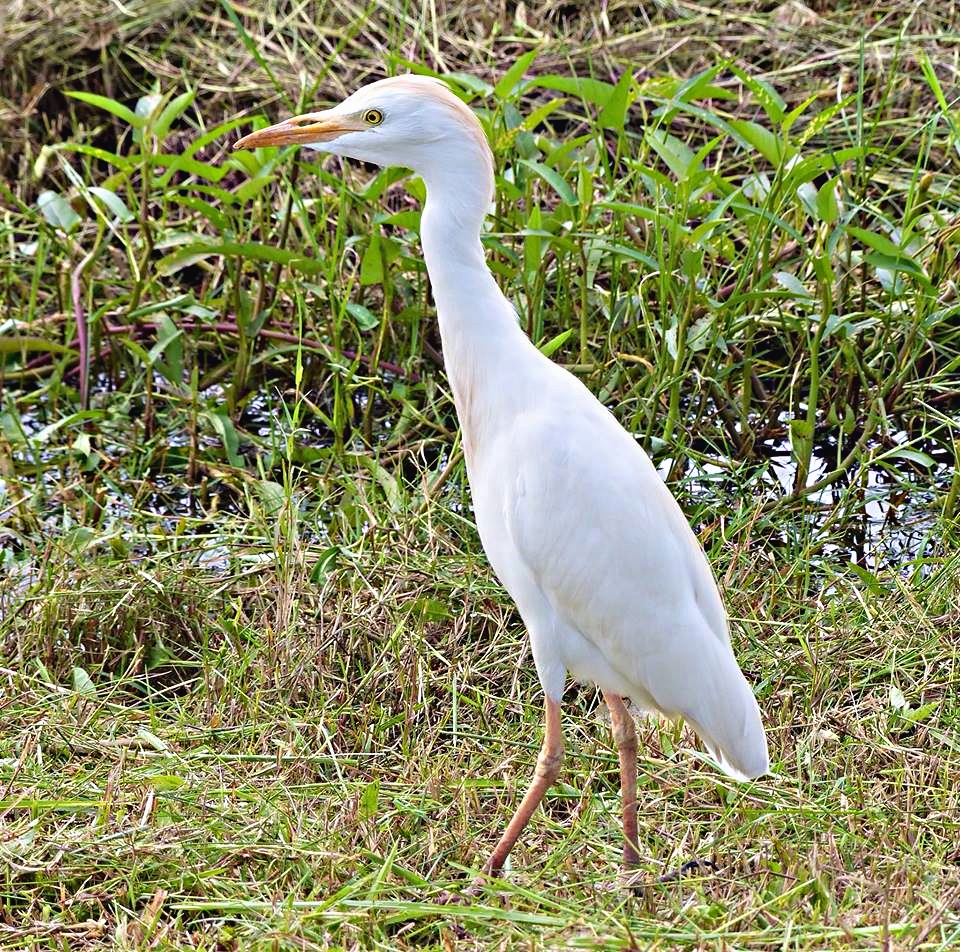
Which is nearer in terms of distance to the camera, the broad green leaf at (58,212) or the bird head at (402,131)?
the bird head at (402,131)

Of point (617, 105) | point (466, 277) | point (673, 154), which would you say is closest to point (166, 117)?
point (617, 105)

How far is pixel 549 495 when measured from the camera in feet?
7.77

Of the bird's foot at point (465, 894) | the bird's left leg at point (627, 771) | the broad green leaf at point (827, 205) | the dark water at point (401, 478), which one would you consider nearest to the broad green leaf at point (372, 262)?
the dark water at point (401, 478)

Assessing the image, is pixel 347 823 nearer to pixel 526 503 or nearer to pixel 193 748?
pixel 193 748

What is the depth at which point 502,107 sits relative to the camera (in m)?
3.42

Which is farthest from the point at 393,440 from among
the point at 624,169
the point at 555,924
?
the point at 555,924

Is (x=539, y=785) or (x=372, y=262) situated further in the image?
(x=372, y=262)

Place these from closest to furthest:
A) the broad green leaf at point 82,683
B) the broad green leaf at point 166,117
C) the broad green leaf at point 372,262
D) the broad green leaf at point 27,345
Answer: the broad green leaf at point 82,683, the broad green leaf at point 372,262, the broad green leaf at point 166,117, the broad green leaf at point 27,345

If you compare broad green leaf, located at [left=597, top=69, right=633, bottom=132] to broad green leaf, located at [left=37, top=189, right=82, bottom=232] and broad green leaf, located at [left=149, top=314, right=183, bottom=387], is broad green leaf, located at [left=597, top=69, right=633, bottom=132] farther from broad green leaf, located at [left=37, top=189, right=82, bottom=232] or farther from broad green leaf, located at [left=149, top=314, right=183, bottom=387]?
broad green leaf, located at [left=37, top=189, right=82, bottom=232]

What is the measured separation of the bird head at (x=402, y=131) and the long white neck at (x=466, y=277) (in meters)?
0.02

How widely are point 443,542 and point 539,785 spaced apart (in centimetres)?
85

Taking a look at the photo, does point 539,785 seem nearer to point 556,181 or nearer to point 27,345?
point 556,181

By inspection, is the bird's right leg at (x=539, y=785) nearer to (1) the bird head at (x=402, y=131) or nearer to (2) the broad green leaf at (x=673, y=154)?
(1) the bird head at (x=402, y=131)

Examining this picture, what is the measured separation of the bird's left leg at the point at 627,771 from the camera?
2465 millimetres
